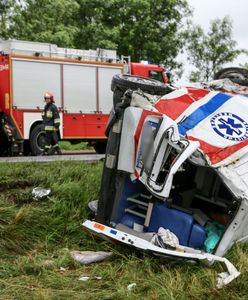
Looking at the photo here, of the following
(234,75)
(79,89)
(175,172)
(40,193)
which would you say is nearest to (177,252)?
(175,172)

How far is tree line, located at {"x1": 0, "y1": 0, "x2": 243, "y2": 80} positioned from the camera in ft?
64.9

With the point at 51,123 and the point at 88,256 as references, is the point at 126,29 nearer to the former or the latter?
the point at 51,123

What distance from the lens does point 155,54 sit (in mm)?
24672

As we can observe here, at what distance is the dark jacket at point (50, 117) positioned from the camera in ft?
39.4

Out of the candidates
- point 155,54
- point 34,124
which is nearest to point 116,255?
point 34,124

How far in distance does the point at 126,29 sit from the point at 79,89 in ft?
36.1

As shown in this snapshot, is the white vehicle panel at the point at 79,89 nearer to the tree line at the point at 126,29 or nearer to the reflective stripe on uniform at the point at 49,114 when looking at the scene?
the reflective stripe on uniform at the point at 49,114

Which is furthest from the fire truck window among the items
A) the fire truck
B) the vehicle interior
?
the vehicle interior

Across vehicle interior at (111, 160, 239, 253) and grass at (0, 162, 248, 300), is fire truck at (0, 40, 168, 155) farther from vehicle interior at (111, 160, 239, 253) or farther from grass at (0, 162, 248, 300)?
vehicle interior at (111, 160, 239, 253)

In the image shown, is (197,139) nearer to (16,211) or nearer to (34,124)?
(16,211)

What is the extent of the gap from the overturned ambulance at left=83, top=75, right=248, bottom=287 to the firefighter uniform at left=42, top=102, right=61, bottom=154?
7.50 metres

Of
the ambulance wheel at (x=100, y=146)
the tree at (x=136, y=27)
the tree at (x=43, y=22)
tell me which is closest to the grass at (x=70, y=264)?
the ambulance wheel at (x=100, y=146)

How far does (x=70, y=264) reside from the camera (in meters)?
4.07

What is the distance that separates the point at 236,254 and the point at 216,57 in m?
24.7
